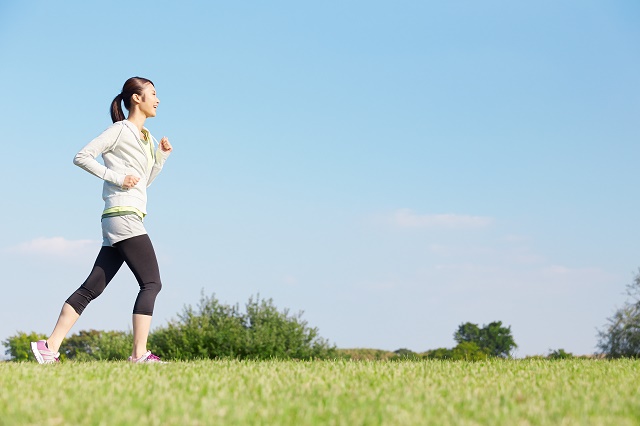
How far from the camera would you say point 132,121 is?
30.1 feet

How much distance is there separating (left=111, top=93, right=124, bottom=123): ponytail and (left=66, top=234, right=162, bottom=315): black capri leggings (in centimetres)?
164

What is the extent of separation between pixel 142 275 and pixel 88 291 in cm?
77

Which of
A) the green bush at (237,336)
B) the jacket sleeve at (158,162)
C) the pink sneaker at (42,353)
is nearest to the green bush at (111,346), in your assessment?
the green bush at (237,336)

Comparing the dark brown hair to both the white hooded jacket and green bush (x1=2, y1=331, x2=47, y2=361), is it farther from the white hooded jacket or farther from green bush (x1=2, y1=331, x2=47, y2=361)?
green bush (x1=2, y1=331, x2=47, y2=361)

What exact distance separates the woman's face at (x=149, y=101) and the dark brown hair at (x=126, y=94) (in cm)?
6

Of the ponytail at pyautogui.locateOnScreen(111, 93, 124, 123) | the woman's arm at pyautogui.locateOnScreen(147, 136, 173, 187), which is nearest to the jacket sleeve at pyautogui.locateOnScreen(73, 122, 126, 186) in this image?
the ponytail at pyautogui.locateOnScreen(111, 93, 124, 123)

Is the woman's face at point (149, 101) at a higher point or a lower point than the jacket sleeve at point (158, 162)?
higher

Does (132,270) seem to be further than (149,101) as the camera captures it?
No

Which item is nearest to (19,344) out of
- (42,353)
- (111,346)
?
(111,346)

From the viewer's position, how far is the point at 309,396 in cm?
575

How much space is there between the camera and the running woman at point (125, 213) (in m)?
8.63

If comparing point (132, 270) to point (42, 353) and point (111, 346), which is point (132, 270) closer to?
point (42, 353)

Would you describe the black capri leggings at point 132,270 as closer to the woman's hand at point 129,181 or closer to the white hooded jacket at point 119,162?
the white hooded jacket at point 119,162

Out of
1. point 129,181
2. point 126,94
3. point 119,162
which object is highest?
point 126,94
